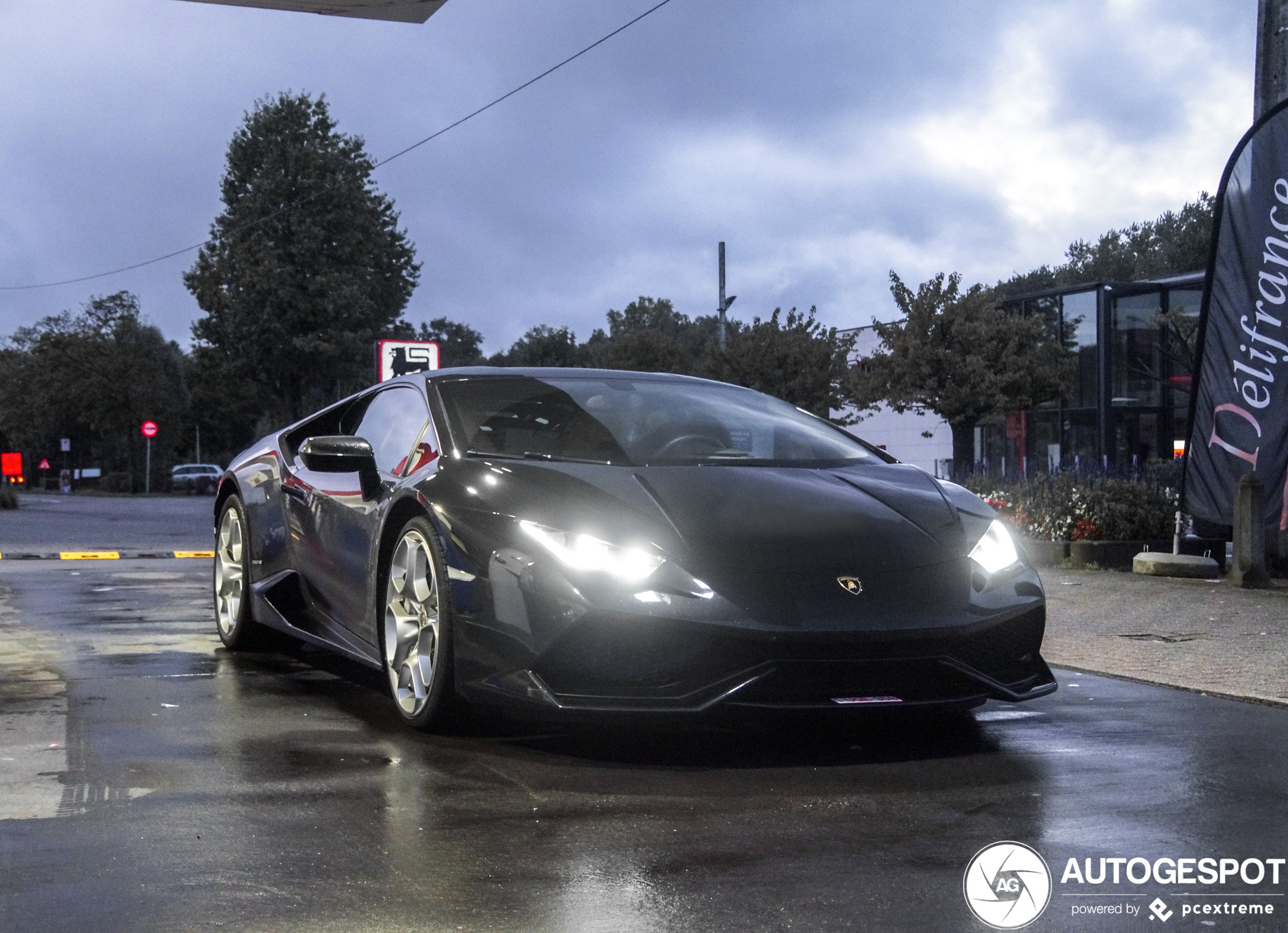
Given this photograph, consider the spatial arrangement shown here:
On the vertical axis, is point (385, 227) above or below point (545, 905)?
above

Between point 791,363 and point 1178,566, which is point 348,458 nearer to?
point 1178,566

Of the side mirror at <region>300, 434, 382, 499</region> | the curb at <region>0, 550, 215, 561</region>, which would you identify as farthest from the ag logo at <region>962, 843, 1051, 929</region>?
the curb at <region>0, 550, 215, 561</region>

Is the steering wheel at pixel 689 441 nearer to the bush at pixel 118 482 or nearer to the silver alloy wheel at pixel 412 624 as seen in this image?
the silver alloy wheel at pixel 412 624

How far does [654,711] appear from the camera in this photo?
14.9ft

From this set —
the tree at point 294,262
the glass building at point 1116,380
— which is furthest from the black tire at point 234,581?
the tree at point 294,262

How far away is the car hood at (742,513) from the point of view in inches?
187

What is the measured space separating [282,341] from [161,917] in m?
54.8

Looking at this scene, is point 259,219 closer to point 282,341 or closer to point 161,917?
point 282,341

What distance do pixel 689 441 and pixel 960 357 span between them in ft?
90.5

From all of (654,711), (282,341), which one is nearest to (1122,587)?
(654,711)

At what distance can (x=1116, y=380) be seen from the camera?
37.0 meters

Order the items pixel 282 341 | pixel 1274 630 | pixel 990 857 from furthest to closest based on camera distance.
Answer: pixel 282 341 < pixel 1274 630 < pixel 990 857

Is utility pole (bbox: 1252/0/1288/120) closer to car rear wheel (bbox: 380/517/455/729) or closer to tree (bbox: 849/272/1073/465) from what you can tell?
car rear wheel (bbox: 380/517/455/729)

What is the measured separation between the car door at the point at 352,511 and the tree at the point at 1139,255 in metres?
70.2
